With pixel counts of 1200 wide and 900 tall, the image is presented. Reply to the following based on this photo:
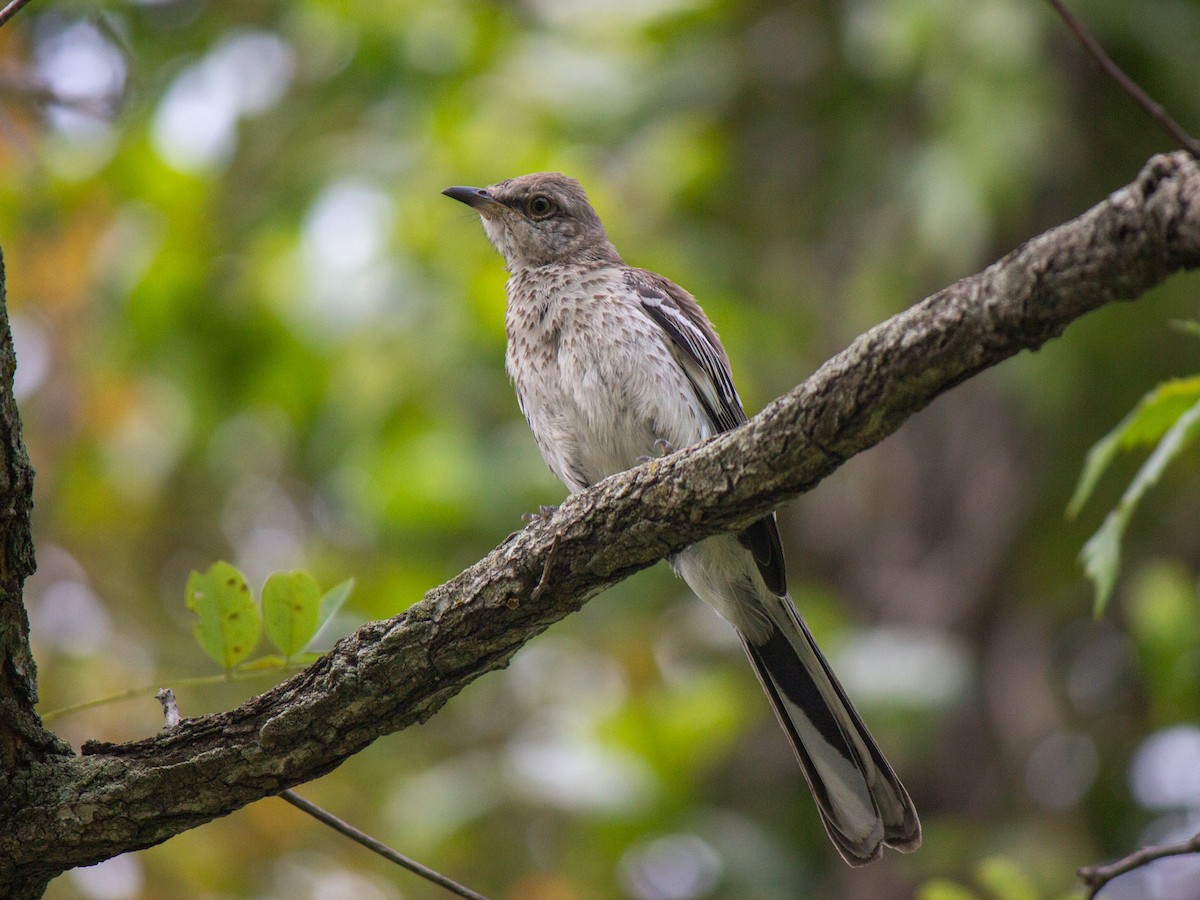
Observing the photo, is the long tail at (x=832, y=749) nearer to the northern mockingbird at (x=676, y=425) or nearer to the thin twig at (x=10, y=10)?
the northern mockingbird at (x=676, y=425)

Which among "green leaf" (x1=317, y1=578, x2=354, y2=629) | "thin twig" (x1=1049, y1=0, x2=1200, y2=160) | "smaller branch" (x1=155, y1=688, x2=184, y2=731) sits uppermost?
"thin twig" (x1=1049, y1=0, x2=1200, y2=160)

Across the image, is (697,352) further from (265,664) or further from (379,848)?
(379,848)

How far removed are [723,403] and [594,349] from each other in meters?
0.56

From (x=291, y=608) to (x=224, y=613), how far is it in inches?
5.7

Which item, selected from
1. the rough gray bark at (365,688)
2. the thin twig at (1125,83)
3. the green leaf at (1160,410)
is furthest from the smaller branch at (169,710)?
the thin twig at (1125,83)

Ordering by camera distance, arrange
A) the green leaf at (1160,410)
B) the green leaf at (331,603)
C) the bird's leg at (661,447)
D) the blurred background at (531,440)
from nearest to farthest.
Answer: the green leaf at (1160,410), the green leaf at (331,603), the bird's leg at (661,447), the blurred background at (531,440)

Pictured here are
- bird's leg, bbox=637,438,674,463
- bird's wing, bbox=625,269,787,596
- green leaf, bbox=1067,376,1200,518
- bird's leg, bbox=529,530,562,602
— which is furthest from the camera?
bird's wing, bbox=625,269,787,596

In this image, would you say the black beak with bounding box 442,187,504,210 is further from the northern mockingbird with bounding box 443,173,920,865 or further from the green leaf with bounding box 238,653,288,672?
the green leaf with bounding box 238,653,288,672

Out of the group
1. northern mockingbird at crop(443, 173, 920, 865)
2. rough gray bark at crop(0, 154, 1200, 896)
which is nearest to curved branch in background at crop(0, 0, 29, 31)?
rough gray bark at crop(0, 154, 1200, 896)

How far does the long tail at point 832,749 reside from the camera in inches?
143

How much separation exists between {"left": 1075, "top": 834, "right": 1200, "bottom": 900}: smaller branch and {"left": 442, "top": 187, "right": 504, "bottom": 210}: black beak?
370 centimetres

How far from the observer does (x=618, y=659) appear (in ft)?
19.6

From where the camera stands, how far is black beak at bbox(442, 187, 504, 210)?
16.5 ft

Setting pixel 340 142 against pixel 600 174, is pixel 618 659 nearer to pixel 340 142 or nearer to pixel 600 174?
pixel 600 174
